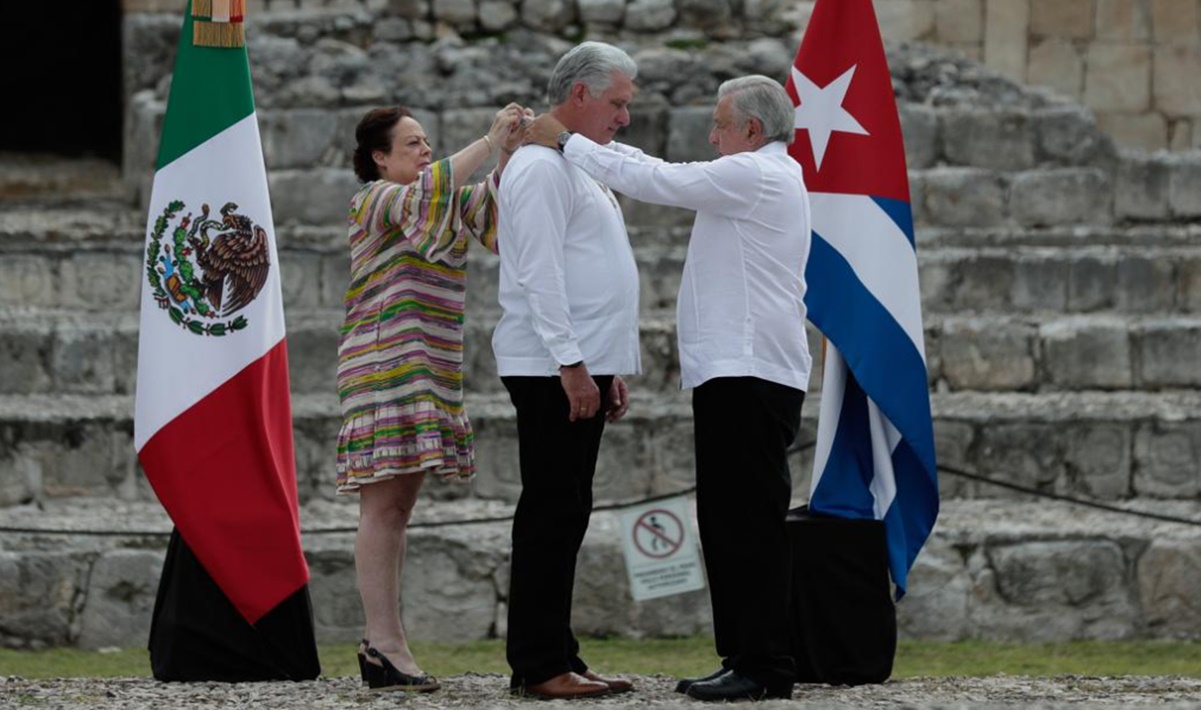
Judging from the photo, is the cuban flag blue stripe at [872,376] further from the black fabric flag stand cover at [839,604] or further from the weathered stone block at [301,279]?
the weathered stone block at [301,279]

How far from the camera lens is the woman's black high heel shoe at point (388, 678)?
6.00 meters

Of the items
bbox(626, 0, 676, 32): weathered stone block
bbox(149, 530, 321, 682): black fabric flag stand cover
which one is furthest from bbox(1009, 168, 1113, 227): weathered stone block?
bbox(149, 530, 321, 682): black fabric flag stand cover

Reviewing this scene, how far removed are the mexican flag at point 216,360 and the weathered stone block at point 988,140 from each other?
5166 mm

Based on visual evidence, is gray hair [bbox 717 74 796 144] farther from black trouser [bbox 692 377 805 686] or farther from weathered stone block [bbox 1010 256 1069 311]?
weathered stone block [bbox 1010 256 1069 311]

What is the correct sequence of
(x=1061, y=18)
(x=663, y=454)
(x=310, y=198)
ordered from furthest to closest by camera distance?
(x=1061, y=18), (x=310, y=198), (x=663, y=454)

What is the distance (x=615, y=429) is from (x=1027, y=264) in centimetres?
225

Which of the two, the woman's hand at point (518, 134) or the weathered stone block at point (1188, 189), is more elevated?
the weathered stone block at point (1188, 189)

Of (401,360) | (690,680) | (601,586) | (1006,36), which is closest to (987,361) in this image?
(601,586)

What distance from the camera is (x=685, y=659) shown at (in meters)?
7.64

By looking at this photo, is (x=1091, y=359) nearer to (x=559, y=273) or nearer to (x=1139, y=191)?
(x=1139, y=191)

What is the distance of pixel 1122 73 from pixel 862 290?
730 cm

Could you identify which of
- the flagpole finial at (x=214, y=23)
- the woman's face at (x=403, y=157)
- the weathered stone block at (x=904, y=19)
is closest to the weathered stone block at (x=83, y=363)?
the flagpole finial at (x=214, y=23)

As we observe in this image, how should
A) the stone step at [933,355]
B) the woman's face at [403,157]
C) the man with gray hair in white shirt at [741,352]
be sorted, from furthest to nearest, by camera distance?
1. the stone step at [933,355]
2. the woman's face at [403,157]
3. the man with gray hair in white shirt at [741,352]

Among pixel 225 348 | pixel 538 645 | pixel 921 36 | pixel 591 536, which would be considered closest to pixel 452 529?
pixel 591 536
